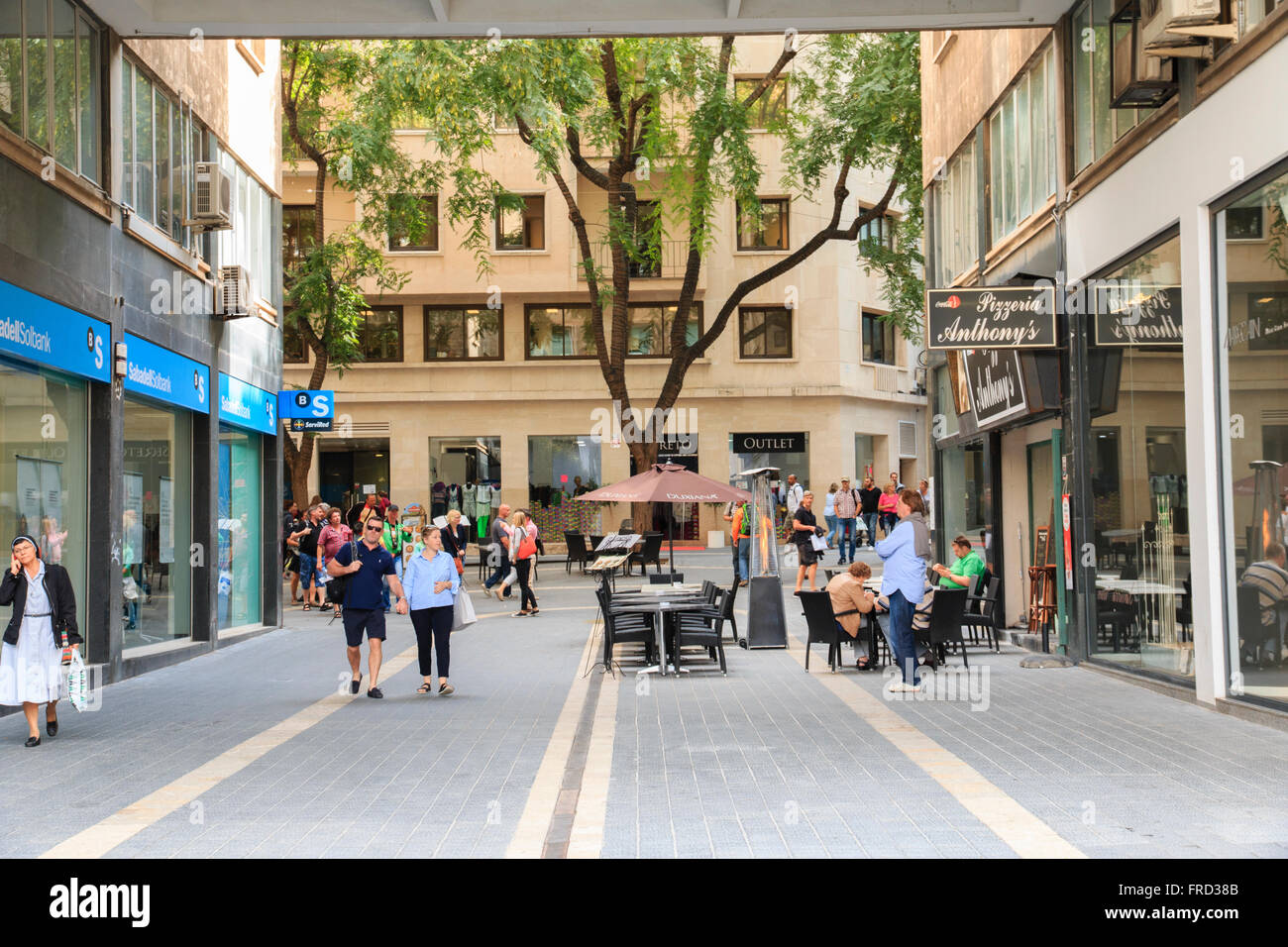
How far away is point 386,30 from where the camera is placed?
13.0 m

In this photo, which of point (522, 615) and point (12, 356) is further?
point (522, 615)

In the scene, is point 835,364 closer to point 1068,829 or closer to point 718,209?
point 718,209

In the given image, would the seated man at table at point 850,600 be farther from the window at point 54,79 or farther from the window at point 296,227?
the window at point 296,227

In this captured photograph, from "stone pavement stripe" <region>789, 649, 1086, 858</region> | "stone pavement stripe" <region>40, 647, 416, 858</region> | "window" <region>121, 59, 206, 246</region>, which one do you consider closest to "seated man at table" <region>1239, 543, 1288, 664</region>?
"stone pavement stripe" <region>789, 649, 1086, 858</region>

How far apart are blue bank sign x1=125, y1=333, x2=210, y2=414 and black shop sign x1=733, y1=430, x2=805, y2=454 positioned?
24808mm

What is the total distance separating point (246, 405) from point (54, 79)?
25.3 ft

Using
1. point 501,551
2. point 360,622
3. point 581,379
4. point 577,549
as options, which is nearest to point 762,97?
point 581,379

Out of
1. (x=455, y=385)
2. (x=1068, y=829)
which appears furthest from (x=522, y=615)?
(x=455, y=385)

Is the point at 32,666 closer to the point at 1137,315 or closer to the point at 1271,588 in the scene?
the point at 1271,588

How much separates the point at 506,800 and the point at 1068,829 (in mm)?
3018

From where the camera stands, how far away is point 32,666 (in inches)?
406

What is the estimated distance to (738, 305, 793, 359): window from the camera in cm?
4228

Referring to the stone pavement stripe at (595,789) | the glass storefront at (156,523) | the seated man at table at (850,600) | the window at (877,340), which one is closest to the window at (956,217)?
the seated man at table at (850,600)

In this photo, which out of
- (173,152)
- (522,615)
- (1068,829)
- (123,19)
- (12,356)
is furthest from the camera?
(522,615)
